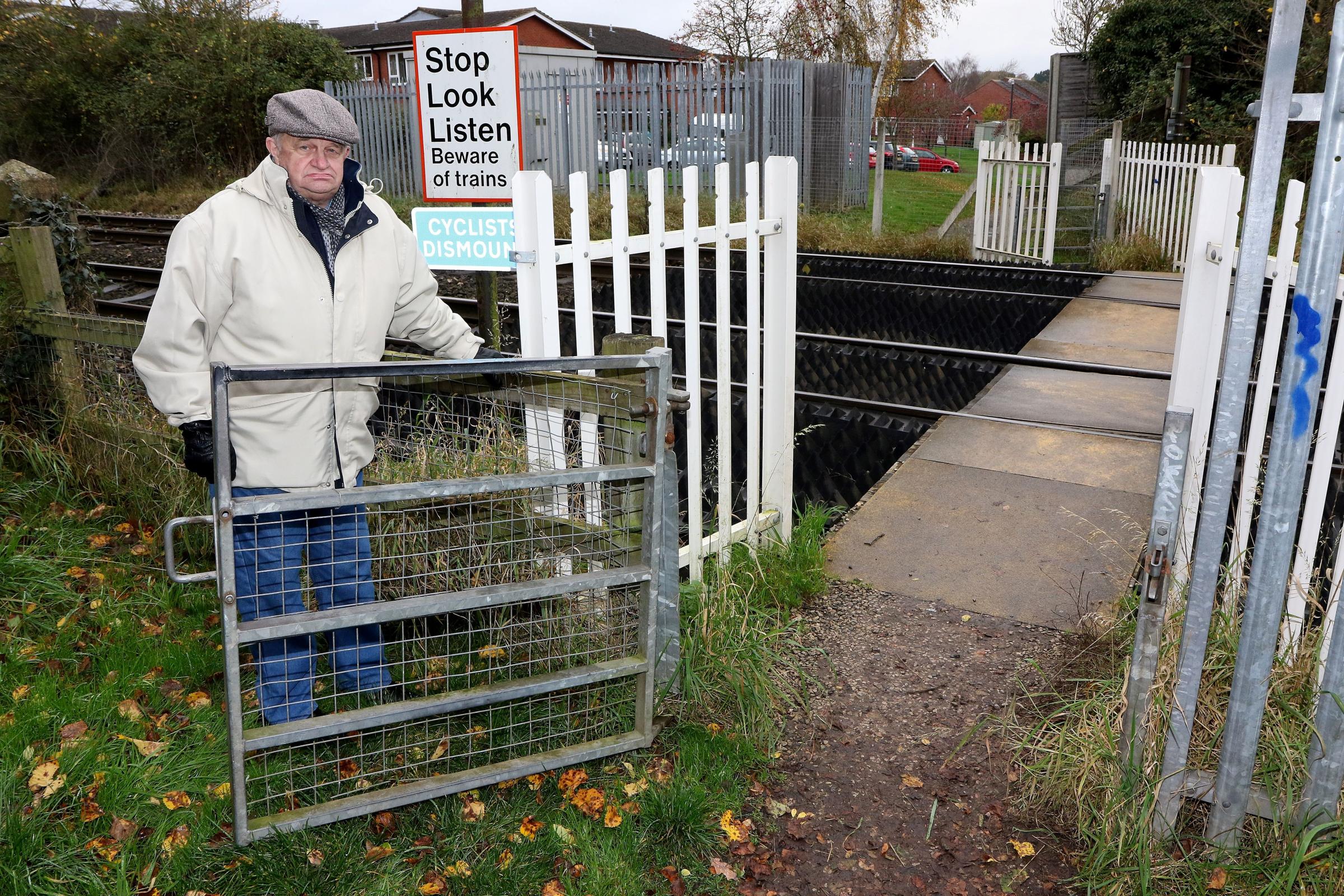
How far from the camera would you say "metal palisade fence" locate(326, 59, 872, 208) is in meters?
20.5

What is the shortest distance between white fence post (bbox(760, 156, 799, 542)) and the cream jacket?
1.59 metres

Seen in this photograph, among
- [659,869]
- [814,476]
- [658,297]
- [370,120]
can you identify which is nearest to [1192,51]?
[370,120]

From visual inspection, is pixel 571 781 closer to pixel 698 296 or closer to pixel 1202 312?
pixel 698 296

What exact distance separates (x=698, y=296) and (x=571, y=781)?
79.2 inches

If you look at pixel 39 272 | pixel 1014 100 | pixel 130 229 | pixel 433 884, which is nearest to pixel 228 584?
pixel 433 884

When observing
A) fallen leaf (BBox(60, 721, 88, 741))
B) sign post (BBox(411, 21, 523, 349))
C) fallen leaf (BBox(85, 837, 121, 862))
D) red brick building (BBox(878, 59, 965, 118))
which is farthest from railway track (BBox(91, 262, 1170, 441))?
red brick building (BBox(878, 59, 965, 118))

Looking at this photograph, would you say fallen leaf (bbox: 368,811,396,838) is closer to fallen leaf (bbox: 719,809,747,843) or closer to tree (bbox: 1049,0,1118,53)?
fallen leaf (bbox: 719,809,747,843)

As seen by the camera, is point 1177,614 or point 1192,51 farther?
point 1192,51

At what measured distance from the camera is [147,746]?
10.9ft

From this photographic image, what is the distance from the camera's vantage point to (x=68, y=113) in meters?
26.5

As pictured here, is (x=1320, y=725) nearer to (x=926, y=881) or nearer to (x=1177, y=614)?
(x=1177, y=614)

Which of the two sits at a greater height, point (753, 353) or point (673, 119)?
point (673, 119)

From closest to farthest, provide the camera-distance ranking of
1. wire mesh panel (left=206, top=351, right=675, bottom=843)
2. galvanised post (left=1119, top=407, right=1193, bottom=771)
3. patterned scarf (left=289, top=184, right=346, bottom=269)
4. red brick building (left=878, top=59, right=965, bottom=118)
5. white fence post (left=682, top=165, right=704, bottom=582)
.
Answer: galvanised post (left=1119, top=407, right=1193, bottom=771) → wire mesh panel (left=206, top=351, right=675, bottom=843) → patterned scarf (left=289, top=184, right=346, bottom=269) → white fence post (left=682, top=165, right=704, bottom=582) → red brick building (left=878, top=59, right=965, bottom=118)

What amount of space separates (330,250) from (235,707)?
138cm
